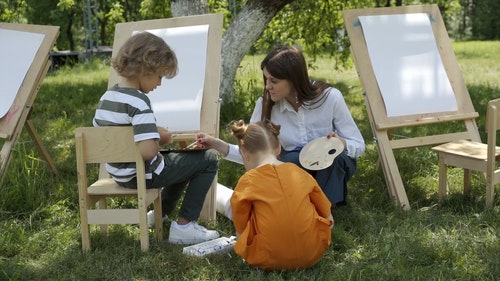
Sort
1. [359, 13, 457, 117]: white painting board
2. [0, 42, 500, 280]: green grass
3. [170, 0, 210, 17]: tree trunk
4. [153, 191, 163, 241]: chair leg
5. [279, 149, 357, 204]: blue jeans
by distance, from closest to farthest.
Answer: [0, 42, 500, 280]: green grass
[153, 191, 163, 241]: chair leg
[279, 149, 357, 204]: blue jeans
[359, 13, 457, 117]: white painting board
[170, 0, 210, 17]: tree trunk

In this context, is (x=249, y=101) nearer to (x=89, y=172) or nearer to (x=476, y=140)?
(x=89, y=172)

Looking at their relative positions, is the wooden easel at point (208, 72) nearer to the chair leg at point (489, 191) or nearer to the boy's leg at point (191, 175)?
the boy's leg at point (191, 175)

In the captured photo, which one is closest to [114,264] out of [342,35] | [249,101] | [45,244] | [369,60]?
[45,244]

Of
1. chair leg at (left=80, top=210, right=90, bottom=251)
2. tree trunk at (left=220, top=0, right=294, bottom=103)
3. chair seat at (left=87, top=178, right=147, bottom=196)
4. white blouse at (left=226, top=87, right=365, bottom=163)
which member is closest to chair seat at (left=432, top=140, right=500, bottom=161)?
white blouse at (left=226, top=87, right=365, bottom=163)

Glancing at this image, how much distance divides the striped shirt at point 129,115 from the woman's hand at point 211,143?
0.35 m

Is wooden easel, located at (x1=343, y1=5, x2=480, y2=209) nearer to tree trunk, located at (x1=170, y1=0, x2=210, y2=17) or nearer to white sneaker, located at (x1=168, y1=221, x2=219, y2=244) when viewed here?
white sneaker, located at (x1=168, y1=221, x2=219, y2=244)

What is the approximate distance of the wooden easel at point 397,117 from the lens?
13.0 feet

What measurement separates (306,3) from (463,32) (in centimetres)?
2848

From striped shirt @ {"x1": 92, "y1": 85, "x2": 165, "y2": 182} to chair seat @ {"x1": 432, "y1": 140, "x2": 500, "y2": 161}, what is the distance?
180 centimetres

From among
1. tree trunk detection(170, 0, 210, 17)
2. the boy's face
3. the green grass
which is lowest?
the green grass

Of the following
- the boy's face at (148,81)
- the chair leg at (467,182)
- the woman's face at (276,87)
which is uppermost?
the boy's face at (148,81)

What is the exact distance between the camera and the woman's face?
3.50 m

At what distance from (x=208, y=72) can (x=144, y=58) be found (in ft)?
2.90

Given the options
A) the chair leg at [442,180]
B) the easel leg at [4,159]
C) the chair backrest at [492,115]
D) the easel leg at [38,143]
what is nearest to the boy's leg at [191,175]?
the easel leg at [4,159]
